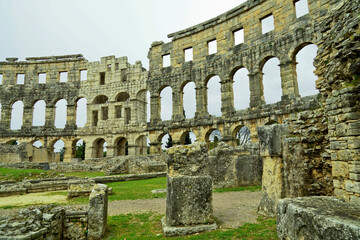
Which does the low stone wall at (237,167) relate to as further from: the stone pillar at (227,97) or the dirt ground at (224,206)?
the stone pillar at (227,97)

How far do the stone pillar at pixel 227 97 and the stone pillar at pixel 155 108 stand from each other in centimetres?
737

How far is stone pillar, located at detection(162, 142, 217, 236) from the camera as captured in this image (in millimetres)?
5039

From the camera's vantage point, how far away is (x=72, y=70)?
3066 cm

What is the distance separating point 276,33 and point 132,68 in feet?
52.8

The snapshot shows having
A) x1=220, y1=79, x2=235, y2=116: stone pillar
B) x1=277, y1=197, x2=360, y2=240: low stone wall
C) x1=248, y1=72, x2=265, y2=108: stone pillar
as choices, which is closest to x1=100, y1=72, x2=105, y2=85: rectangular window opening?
x1=220, y1=79, x2=235, y2=116: stone pillar

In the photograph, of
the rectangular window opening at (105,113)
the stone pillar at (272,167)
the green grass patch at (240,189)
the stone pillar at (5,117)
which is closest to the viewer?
the stone pillar at (272,167)

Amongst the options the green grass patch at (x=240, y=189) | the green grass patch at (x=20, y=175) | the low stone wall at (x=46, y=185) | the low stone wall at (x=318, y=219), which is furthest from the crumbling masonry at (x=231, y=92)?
the green grass patch at (x=20, y=175)

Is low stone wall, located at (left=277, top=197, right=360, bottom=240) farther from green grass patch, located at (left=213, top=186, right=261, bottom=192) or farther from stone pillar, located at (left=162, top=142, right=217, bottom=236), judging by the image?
green grass patch, located at (left=213, top=186, right=261, bottom=192)

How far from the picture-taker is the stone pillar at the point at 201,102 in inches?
879

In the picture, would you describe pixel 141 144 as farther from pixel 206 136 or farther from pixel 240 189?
pixel 240 189

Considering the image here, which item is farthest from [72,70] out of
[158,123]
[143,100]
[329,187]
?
[329,187]

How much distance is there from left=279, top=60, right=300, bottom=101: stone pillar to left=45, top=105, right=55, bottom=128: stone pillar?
2595 cm

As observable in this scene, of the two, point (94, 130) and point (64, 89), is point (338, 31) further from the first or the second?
point (64, 89)

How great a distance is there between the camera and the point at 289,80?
56.5ft
